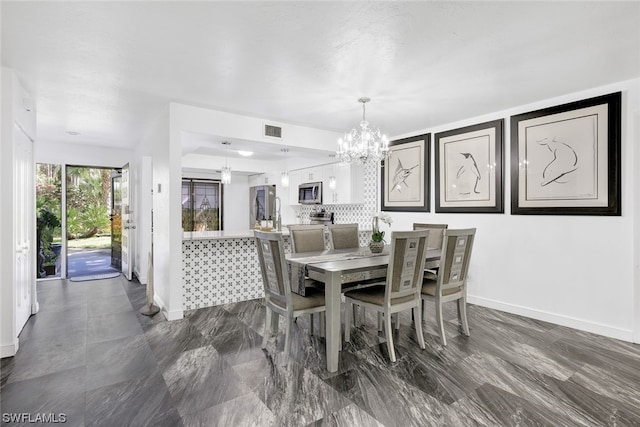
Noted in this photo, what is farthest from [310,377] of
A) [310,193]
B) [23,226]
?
[310,193]

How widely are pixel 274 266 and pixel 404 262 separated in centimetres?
108

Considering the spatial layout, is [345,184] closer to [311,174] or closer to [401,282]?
[311,174]

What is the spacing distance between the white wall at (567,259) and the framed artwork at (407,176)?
0.64 m

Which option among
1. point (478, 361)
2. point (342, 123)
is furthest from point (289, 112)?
point (478, 361)

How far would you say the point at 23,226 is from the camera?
319 centimetres

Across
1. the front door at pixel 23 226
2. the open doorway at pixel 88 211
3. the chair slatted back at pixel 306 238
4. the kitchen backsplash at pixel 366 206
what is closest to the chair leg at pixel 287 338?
the chair slatted back at pixel 306 238

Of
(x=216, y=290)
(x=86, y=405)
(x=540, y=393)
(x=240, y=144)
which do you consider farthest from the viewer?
(x=240, y=144)

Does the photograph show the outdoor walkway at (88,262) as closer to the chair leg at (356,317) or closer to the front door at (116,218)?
the front door at (116,218)

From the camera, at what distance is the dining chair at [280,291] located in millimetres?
2531

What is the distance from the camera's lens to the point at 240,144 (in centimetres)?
445

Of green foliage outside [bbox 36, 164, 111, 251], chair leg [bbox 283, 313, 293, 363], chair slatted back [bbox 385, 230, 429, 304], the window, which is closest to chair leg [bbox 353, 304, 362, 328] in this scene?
chair slatted back [bbox 385, 230, 429, 304]

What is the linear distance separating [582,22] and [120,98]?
4.17m

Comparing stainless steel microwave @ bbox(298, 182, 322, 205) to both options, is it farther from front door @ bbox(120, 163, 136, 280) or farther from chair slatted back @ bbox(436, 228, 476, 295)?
chair slatted back @ bbox(436, 228, 476, 295)

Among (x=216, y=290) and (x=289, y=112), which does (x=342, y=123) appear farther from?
(x=216, y=290)
